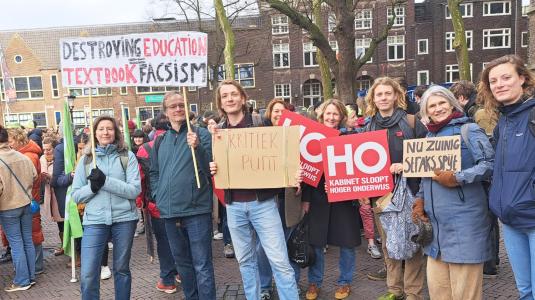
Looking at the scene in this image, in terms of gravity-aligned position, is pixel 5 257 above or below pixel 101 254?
below

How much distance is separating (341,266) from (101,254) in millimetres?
2428

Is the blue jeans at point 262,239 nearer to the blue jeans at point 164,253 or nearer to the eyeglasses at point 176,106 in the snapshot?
the eyeglasses at point 176,106

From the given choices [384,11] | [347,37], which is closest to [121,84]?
[347,37]

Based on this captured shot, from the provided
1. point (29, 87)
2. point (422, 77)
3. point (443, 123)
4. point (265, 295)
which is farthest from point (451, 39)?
point (29, 87)

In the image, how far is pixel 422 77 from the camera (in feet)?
124

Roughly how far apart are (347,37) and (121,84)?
319 inches

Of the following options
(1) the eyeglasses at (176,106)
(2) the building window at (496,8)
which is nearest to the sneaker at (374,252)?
(1) the eyeglasses at (176,106)

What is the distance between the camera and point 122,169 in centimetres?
392

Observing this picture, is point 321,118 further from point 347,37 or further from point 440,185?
point 347,37

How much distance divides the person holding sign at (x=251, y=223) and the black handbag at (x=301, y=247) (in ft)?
1.85

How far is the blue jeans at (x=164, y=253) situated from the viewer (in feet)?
15.7

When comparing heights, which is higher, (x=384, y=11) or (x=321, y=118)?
(x=384, y=11)

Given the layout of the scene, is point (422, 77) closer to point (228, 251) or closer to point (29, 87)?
point (228, 251)

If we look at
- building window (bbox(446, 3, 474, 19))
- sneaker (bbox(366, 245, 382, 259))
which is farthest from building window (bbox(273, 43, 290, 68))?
sneaker (bbox(366, 245, 382, 259))
